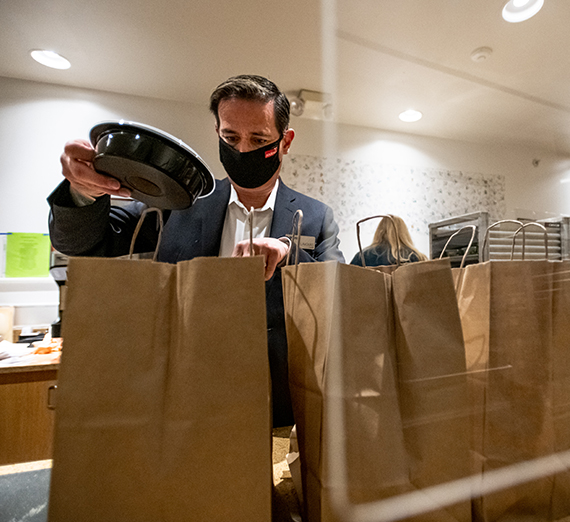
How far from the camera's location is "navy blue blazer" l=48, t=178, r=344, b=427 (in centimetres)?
64

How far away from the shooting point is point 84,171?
0.49 metres

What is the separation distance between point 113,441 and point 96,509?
2.5 inches

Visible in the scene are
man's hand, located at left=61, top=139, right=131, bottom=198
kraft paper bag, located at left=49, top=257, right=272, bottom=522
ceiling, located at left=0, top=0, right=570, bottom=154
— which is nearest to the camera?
kraft paper bag, located at left=49, top=257, right=272, bottom=522

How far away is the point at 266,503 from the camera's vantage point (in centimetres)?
34

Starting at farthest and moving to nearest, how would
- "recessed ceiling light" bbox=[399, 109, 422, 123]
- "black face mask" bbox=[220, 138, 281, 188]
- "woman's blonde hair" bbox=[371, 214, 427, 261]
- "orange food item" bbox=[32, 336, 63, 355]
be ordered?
1. "orange food item" bbox=[32, 336, 63, 355]
2. "recessed ceiling light" bbox=[399, 109, 422, 123]
3. "woman's blonde hair" bbox=[371, 214, 427, 261]
4. "black face mask" bbox=[220, 138, 281, 188]

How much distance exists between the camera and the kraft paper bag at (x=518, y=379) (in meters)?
0.48

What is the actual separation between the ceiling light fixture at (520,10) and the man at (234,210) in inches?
36.4

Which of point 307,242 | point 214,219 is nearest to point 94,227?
point 214,219

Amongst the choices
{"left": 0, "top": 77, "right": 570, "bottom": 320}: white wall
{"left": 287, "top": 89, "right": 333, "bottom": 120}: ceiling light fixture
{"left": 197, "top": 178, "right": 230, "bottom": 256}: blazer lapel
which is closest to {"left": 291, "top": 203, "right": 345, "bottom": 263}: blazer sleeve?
{"left": 197, "top": 178, "right": 230, "bottom": 256}: blazer lapel

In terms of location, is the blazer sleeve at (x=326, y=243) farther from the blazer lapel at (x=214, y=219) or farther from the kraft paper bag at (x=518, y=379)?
the kraft paper bag at (x=518, y=379)

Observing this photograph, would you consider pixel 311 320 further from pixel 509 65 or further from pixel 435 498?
pixel 509 65

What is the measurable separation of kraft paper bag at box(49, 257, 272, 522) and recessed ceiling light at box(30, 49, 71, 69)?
1335 mm

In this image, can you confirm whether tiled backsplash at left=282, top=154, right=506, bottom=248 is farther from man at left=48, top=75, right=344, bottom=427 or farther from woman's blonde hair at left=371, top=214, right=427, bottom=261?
man at left=48, top=75, right=344, bottom=427

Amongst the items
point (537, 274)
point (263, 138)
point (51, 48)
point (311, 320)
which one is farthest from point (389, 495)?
point (51, 48)
